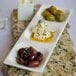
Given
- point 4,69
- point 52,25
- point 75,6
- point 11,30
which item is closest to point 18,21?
point 11,30

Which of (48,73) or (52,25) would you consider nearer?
(48,73)

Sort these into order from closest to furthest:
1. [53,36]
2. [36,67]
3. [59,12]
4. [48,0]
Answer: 1. [36,67]
2. [53,36]
3. [59,12]
4. [48,0]

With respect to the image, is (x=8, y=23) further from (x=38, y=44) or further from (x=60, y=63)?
(x=60, y=63)

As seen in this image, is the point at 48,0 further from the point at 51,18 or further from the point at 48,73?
the point at 48,73

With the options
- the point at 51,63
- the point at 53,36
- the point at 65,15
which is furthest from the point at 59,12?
the point at 51,63

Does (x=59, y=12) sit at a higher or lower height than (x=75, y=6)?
higher

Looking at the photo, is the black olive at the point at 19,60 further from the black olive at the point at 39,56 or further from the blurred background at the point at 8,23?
the blurred background at the point at 8,23

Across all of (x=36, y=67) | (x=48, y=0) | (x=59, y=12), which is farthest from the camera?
(x=48, y=0)

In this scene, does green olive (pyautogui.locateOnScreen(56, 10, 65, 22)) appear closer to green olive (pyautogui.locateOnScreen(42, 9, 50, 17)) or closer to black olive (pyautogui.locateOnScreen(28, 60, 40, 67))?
green olive (pyautogui.locateOnScreen(42, 9, 50, 17))
